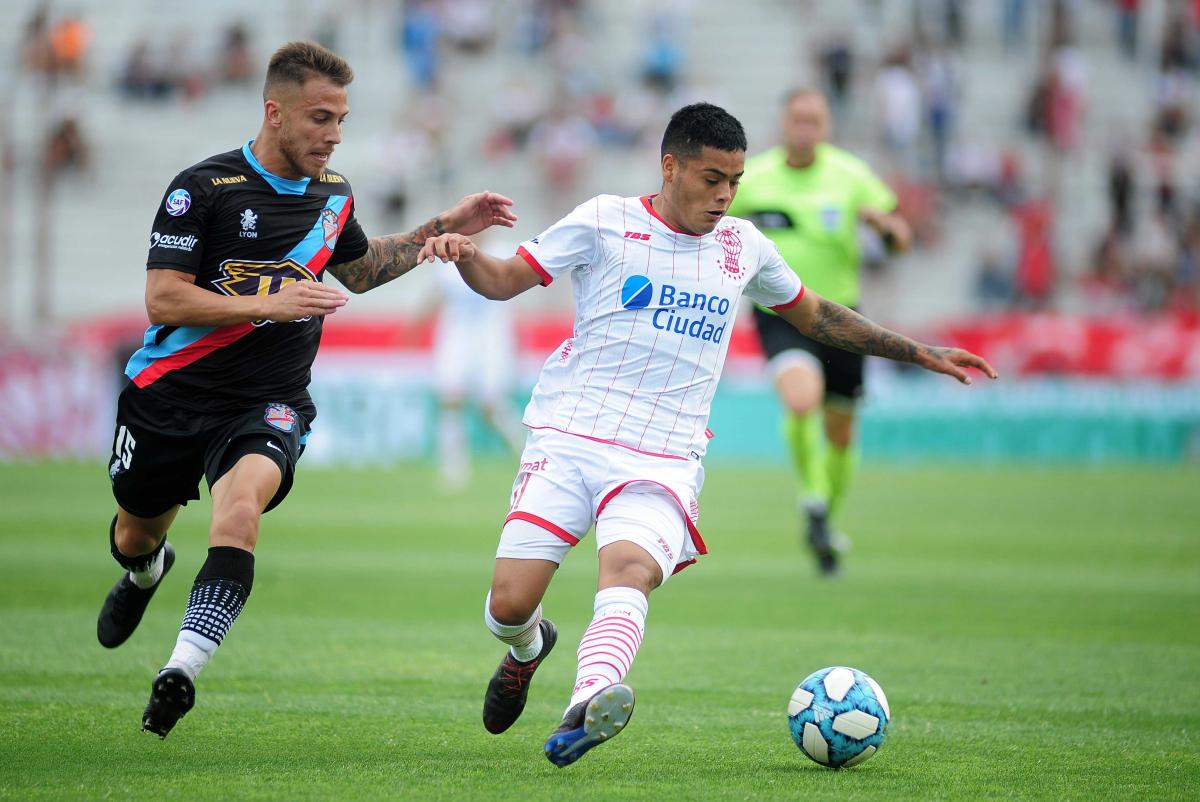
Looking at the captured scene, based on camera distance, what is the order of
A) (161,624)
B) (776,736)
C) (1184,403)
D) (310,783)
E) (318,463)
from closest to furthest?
1. (310,783)
2. (776,736)
3. (161,624)
4. (318,463)
5. (1184,403)

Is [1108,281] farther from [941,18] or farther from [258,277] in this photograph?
[258,277]

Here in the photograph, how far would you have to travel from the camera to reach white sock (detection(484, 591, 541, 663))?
596 cm

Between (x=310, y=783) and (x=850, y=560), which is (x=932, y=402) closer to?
(x=850, y=560)

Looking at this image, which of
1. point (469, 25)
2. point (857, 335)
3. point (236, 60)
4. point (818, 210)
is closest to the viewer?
point (857, 335)

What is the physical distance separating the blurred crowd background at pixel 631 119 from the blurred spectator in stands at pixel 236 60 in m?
0.05

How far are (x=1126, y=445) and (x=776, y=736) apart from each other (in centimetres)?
1923

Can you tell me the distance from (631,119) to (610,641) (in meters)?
24.5

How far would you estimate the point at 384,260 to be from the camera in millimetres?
6824

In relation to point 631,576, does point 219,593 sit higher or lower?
lower

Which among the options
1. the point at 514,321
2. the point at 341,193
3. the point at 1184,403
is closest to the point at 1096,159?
the point at 1184,403

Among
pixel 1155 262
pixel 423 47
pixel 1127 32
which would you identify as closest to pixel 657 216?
pixel 1155 262

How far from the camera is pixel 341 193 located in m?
6.64

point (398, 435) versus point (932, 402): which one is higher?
point (932, 402)

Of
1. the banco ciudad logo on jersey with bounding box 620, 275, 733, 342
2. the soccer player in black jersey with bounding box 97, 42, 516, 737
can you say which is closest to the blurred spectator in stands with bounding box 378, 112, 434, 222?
the soccer player in black jersey with bounding box 97, 42, 516, 737
